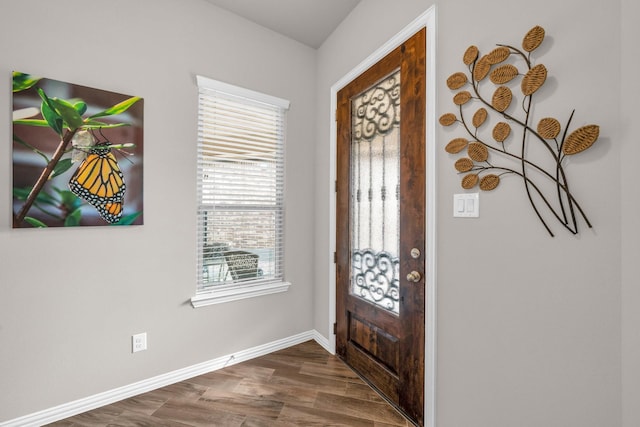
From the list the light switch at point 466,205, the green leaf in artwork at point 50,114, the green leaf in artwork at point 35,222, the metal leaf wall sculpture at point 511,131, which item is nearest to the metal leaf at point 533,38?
the metal leaf wall sculpture at point 511,131

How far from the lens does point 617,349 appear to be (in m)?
0.93

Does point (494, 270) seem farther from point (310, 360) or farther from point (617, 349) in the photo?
point (310, 360)

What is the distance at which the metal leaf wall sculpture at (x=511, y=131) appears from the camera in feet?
3.44

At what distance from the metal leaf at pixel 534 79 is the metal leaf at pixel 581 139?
236 millimetres

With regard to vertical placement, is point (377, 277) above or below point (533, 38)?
below

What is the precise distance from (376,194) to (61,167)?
1974mm

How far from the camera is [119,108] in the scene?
1.81 m

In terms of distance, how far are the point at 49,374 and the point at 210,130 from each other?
1845 mm

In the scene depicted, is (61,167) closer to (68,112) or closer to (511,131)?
(68,112)

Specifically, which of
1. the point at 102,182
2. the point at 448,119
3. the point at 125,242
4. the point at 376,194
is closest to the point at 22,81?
the point at 102,182

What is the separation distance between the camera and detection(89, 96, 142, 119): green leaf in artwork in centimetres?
176

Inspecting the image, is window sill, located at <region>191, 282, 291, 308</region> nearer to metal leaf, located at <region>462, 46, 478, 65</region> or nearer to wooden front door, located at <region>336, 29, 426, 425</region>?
wooden front door, located at <region>336, 29, 426, 425</region>

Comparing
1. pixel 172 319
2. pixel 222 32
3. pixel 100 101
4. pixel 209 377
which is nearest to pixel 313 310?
pixel 209 377

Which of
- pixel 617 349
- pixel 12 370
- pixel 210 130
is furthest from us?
pixel 210 130
